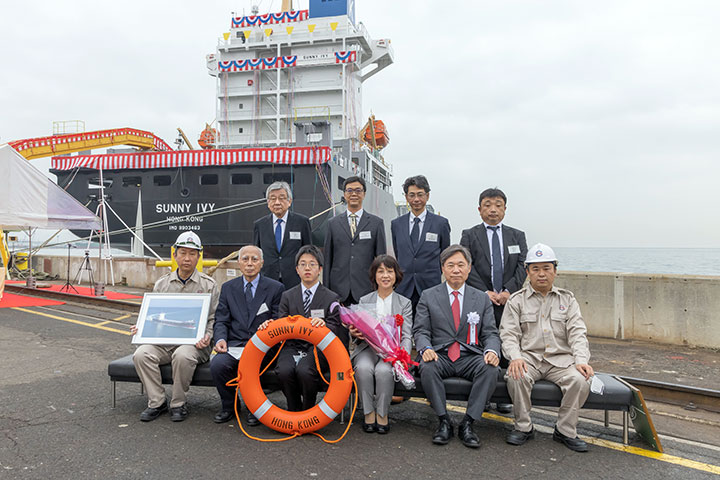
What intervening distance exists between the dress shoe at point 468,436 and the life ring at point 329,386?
2.75ft

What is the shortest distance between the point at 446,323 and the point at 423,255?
0.95m

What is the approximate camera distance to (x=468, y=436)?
336cm

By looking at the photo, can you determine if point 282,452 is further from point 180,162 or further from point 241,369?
point 180,162

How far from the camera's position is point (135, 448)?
3270 mm

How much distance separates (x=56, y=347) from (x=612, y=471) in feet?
21.7

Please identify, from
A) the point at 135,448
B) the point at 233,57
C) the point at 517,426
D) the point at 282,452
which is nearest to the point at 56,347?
the point at 135,448

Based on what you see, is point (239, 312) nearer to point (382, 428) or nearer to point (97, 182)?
point (382, 428)

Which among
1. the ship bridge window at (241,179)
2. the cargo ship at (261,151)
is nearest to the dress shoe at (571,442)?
the cargo ship at (261,151)

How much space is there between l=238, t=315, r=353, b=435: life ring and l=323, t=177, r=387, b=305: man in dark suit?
92cm

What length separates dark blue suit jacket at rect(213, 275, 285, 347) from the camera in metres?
4.09

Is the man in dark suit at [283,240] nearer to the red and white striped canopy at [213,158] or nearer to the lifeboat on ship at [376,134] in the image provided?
the red and white striped canopy at [213,158]

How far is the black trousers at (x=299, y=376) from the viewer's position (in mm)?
3674

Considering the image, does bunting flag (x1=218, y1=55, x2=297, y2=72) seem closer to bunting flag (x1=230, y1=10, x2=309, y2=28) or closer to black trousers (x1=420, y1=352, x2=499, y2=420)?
bunting flag (x1=230, y1=10, x2=309, y2=28)

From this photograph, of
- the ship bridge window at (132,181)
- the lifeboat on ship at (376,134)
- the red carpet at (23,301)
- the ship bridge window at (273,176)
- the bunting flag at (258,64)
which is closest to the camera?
the red carpet at (23,301)
